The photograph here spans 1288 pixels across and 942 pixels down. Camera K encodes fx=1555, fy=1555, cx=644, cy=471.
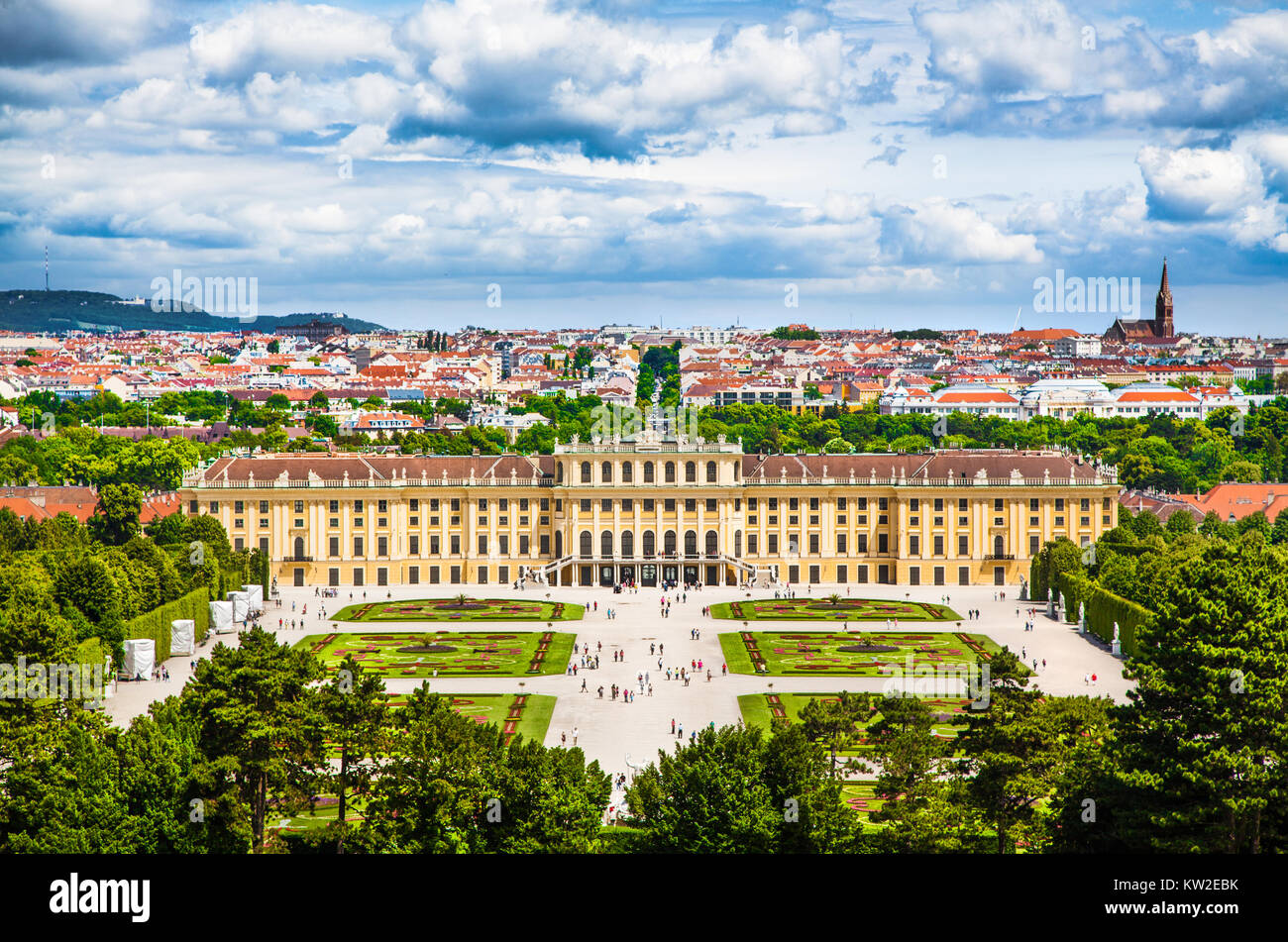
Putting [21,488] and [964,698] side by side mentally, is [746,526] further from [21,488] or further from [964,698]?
[21,488]

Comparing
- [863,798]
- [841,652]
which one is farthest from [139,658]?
[863,798]

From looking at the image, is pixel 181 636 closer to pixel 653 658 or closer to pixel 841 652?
pixel 653 658

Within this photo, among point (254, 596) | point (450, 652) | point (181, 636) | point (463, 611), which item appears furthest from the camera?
point (463, 611)

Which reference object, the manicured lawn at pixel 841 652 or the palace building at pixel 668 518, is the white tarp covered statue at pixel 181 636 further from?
the palace building at pixel 668 518

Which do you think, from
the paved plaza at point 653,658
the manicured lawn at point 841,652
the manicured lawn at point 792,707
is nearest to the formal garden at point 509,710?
the paved plaza at point 653,658
